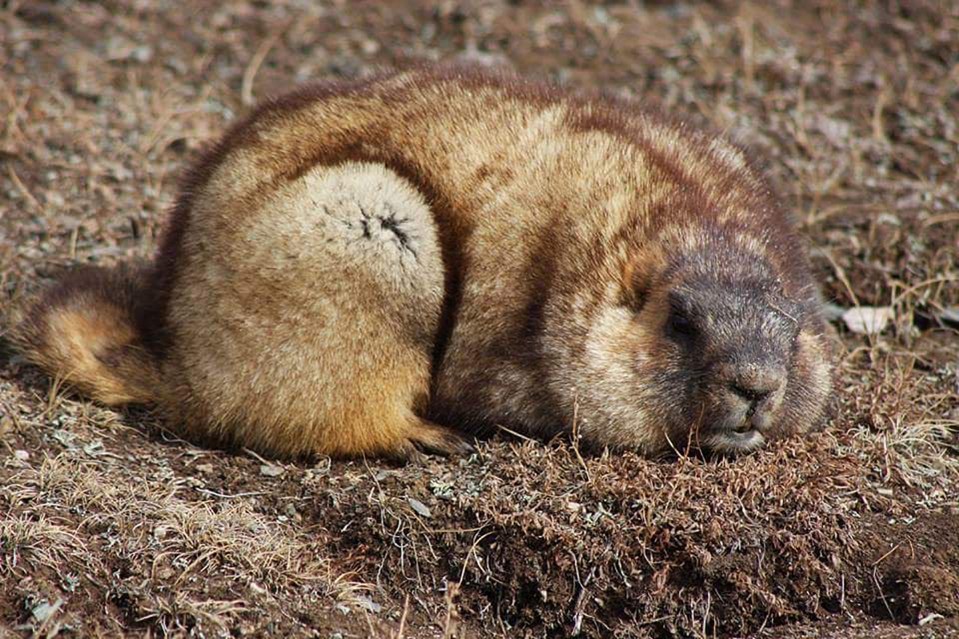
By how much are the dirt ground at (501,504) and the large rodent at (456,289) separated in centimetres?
25

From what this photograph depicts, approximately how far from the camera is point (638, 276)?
20.7 ft

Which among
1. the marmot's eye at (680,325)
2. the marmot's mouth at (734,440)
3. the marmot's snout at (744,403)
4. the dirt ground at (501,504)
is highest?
the marmot's eye at (680,325)

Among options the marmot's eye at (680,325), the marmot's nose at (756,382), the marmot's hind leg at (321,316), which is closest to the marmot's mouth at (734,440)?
the marmot's nose at (756,382)

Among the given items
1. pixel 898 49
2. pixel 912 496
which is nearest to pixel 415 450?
pixel 912 496

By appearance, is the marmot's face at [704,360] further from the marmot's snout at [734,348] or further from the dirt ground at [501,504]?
the dirt ground at [501,504]

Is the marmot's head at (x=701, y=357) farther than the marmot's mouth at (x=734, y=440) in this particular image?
No

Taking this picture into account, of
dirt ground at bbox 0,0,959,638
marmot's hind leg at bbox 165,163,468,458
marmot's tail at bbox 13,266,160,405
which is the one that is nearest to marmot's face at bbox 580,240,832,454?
dirt ground at bbox 0,0,959,638

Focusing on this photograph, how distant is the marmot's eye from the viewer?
609 centimetres

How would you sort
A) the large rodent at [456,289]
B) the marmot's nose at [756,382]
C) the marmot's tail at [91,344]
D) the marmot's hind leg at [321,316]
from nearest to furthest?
the marmot's nose at [756,382] → the large rodent at [456,289] → the marmot's hind leg at [321,316] → the marmot's tail at [91,344]

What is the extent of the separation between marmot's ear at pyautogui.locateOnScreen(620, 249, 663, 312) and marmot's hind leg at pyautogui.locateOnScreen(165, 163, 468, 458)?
3.21 feet

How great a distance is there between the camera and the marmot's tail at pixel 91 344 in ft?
22.6

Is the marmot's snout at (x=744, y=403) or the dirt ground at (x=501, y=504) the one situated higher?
the marmot's snout at (x=744, y=403)

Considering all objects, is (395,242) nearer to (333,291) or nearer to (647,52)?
(333,291)

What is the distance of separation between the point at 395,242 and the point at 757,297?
187 centimetres
